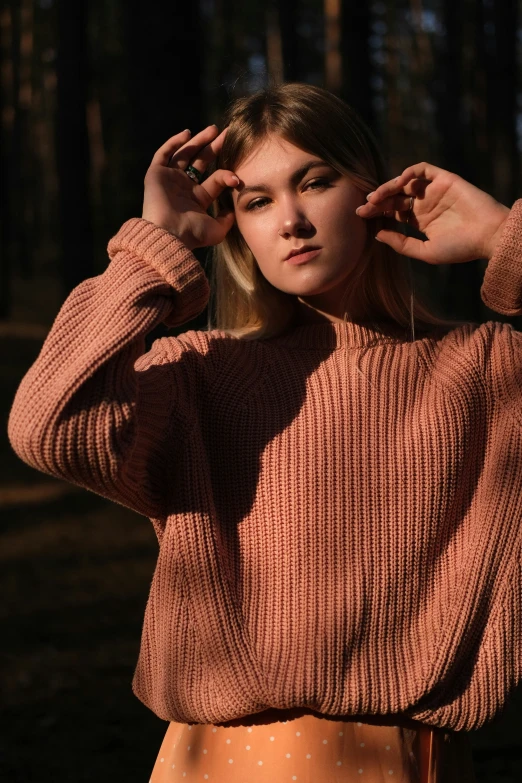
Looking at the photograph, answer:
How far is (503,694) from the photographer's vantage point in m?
2.22

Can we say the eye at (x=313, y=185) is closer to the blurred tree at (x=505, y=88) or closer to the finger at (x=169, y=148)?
the finger at (x=169, y=148)

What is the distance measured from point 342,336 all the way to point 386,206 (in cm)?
33

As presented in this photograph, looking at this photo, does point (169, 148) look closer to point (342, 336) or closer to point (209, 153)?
point (209, 153)

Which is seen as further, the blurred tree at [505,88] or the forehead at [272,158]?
the blurred tree at [505,88]

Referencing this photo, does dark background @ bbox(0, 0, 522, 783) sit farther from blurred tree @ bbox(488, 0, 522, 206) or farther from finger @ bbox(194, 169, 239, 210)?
finger @ bbox(194, 169, 239, 210)

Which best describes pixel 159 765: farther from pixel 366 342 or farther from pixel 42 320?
pixel 42 320

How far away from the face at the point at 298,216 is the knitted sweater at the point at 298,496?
0.20 metres

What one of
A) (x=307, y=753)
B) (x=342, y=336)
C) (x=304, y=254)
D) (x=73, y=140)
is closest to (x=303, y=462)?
(x=342, y=336)

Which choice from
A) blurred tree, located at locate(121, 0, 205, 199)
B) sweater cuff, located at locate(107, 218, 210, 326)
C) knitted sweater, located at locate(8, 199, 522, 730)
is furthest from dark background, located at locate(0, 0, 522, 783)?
sweater cuff, located at locate(107, 218, 210, 326)

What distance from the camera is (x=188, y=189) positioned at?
2498mm

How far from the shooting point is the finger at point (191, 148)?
2.48 metres

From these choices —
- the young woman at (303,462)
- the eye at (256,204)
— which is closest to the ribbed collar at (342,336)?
the young woman at (303,462)

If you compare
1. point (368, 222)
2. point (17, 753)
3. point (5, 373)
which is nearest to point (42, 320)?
point (5, 373)

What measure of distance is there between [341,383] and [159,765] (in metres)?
0.98
